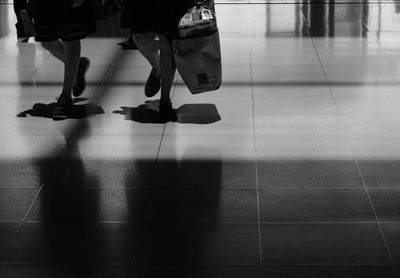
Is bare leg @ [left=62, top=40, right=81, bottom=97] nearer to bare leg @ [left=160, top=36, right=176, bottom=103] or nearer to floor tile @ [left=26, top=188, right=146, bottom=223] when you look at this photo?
bare leg @ [left=160, top=36, right=176, bottom=103]

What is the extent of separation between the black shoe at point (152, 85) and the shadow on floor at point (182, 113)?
7 cm

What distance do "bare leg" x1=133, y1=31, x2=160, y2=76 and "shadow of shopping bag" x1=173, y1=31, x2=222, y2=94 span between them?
1.18ft

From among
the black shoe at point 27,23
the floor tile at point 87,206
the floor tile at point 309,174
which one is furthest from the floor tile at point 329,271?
the black shoe at point 27,23

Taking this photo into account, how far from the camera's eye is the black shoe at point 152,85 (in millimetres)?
7168

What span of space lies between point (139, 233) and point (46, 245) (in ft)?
1.52

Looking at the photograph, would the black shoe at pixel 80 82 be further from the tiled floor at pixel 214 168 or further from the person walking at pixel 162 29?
the person walking at pixel 162 29

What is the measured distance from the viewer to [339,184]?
554 cm

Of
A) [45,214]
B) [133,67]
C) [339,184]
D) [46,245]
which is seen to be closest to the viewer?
[46,245]

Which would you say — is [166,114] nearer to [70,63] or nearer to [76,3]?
[70,63]

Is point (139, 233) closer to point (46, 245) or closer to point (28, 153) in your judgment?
point (46, 245)

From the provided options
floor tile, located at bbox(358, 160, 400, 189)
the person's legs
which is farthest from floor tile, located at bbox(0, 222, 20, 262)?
the person's legs

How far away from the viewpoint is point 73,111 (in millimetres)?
7012

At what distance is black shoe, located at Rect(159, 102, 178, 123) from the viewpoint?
22.1 ft

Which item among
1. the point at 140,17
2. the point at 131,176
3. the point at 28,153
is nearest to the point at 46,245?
the point at 131,176
